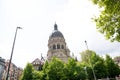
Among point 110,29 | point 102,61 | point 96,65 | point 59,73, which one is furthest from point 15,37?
point 102,61

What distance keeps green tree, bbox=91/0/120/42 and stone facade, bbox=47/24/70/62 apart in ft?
171

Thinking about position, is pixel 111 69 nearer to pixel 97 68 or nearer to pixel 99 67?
pixel 99 67

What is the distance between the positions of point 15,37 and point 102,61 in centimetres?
3224

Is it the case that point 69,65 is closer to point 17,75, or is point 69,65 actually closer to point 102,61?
point 102,61

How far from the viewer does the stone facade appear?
224 ft

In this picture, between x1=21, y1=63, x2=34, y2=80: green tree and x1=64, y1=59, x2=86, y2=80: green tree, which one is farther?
x1=21, y1=63, x2=34, y2=80: green tree

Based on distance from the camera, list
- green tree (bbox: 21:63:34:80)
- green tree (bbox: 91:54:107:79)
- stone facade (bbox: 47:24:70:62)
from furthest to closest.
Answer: stone facade (bbox: 47:24:70:62) → green tree (bbox: 21:63:34:80) → green tree (bbox: 91:54:107:79)

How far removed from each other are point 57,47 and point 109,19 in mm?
55932

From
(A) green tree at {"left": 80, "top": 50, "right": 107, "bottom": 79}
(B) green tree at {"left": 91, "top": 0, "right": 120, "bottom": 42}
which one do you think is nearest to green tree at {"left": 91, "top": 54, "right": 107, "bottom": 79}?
(A) green tree at {"left": 80, "top": 50, "right": 107, "bottom": 79}

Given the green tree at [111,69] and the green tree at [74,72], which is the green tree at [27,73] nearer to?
the green tree at [74,72]

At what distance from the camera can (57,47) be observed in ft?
232

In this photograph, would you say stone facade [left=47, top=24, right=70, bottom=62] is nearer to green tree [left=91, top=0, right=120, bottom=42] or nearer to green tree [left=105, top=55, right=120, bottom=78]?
A: green tree [left=105, top=55, right=120, bottom=78]

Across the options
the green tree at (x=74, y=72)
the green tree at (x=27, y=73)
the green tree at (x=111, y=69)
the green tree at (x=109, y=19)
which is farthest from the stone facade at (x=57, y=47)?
the green tree at (x=109, y=19)

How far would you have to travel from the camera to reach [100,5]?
15.8m
